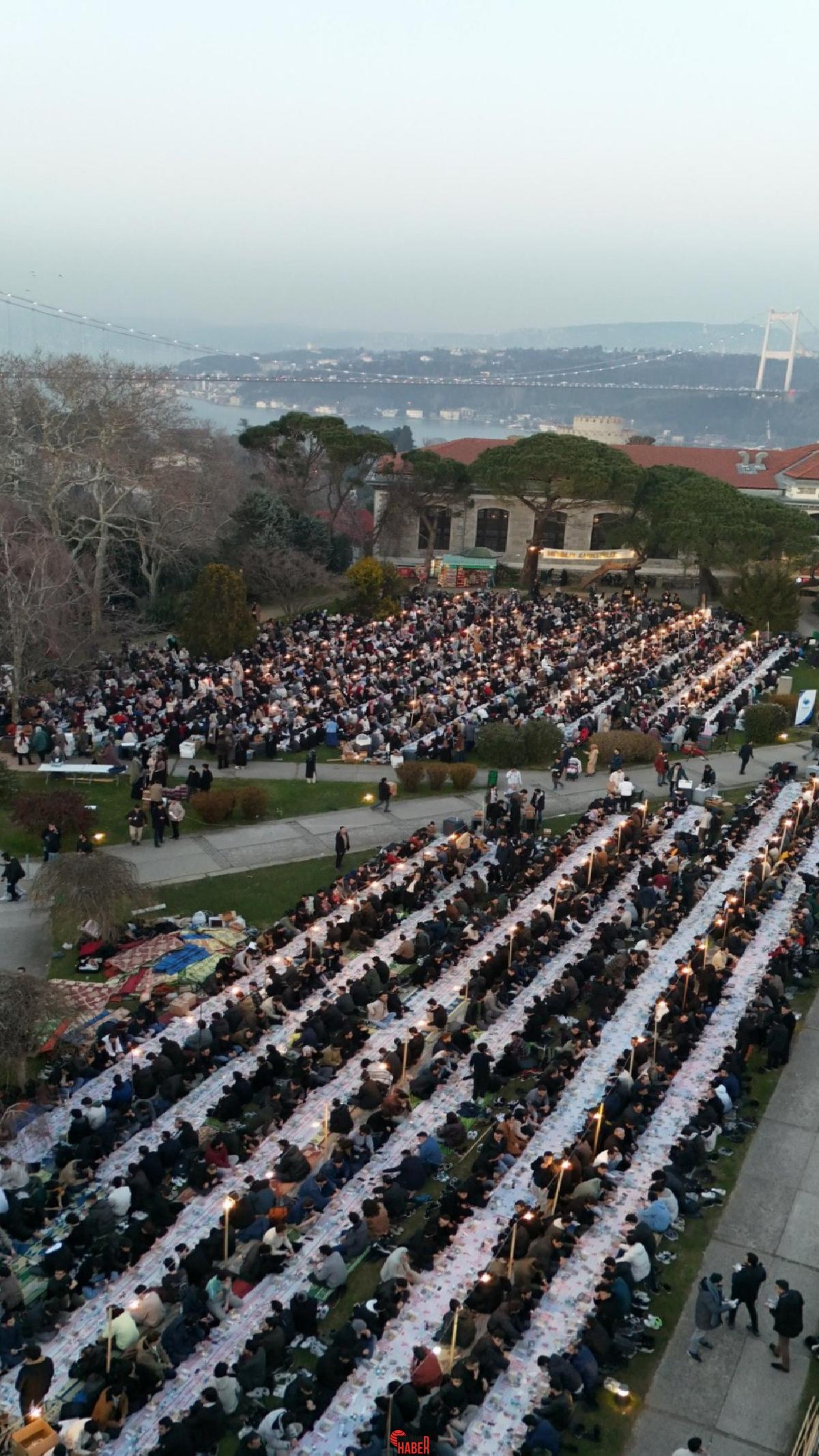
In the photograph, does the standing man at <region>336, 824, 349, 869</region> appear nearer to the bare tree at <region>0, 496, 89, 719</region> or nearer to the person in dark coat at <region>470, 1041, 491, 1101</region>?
the person in dark coat at <region>470, 1041, 491, 1101</region>

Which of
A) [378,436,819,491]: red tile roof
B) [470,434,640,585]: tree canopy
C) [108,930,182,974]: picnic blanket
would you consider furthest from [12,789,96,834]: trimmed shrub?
[378,436,819,491]: red tile roof

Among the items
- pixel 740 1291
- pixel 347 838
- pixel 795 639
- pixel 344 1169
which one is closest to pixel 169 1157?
pixel 344 1169

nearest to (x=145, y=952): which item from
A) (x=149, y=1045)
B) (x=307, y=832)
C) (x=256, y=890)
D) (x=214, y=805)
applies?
(x=149, y=1045)

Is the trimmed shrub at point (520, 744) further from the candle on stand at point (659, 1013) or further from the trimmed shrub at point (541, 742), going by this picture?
the candle on stand at point (659, 1013)

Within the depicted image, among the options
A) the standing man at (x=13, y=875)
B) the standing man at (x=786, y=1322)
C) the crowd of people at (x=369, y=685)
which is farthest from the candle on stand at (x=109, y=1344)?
the crowd of people at (x=369, y=685)

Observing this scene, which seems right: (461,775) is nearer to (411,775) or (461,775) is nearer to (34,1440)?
(411,775)
